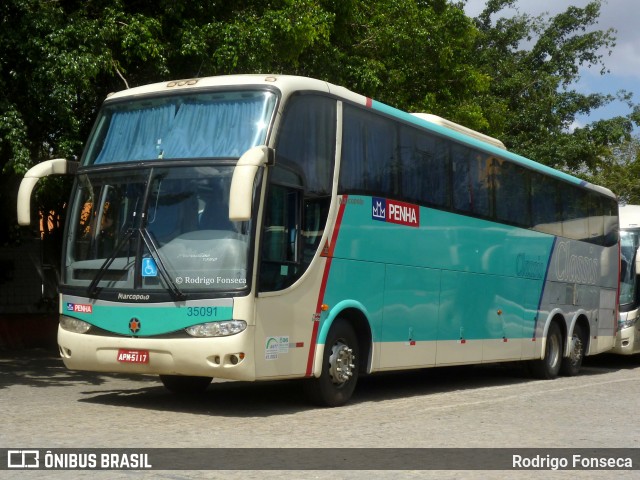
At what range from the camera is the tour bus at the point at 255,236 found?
10258 millimetres

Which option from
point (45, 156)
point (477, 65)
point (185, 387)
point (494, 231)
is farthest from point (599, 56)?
point (185, 387)

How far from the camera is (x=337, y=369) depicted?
460 inches

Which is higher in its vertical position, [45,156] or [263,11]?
[263,11]

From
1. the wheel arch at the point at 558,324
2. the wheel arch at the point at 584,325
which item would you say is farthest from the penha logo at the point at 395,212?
the wheel arch at the point at 584,325

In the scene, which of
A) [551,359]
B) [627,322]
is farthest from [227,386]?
[627,322]

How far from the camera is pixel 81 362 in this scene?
35.6 ft

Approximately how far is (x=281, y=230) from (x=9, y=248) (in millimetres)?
12468

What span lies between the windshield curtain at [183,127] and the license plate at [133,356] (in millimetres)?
2115

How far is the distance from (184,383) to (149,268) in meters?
2.70

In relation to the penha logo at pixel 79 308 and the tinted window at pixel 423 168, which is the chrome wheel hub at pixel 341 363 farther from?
the penha logo at pixel 79 308

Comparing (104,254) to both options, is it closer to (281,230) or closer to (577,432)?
(281,230)

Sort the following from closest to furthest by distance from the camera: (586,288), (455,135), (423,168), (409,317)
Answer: (409,317), (423,168), (455,135), (586,288)

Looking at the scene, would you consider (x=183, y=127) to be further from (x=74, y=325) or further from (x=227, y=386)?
(x=227, y=386)

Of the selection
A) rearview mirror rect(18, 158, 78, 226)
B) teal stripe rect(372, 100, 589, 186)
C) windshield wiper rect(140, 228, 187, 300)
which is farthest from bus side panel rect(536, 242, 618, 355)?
rearview mirror rect(18, 158, 78, 226)
